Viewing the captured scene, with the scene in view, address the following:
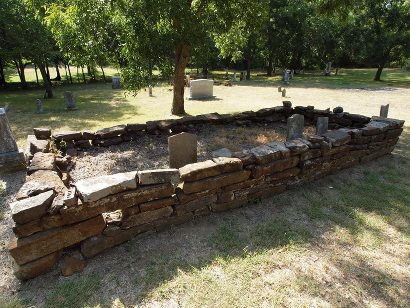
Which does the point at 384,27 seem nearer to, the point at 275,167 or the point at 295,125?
the point at 295,125

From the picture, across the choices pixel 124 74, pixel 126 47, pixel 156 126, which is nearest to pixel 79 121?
pixel 124 74

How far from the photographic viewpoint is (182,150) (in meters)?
5.73

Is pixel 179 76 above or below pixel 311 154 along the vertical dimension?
above

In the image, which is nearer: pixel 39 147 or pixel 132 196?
pixel 132 196

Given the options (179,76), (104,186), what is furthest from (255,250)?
(179,76)

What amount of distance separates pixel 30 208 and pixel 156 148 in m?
4.47

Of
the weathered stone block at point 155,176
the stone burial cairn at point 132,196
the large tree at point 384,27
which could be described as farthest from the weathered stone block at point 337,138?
the large tree at point 384,27

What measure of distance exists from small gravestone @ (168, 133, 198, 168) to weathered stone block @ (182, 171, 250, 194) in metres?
1.53

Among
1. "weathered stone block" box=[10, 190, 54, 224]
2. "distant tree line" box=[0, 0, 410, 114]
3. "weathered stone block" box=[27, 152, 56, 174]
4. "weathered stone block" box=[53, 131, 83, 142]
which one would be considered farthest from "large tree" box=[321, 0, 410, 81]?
"weathered stone block" box=[10, 190, 54, 224]

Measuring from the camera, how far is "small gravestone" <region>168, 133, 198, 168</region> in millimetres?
5637

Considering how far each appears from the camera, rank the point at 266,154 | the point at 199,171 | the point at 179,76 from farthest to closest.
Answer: the point at 179,76
the point at 266,154
the point at 199,171

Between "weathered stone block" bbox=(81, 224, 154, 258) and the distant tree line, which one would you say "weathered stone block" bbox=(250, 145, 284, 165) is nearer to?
"weathered stone block" bbox=(81, 224, 154, 258)

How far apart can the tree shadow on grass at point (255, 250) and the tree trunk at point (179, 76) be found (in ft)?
23.8

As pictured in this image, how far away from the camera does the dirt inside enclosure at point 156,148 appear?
251 inches
